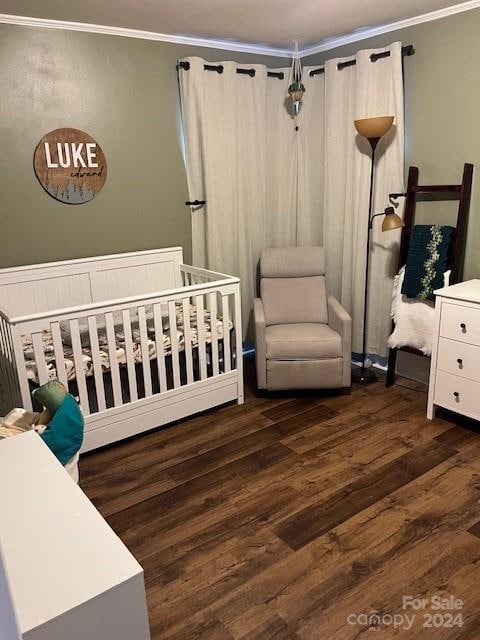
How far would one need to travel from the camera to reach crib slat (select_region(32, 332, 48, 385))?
241cm

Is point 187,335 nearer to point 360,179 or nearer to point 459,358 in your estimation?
point 459,358

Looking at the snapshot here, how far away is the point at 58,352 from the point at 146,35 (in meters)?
2.19

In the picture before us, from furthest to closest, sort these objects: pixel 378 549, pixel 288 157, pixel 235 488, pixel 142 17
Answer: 1. pixel 288 157
2. pixel 142 17
3. pixel 235 488
4. pixel 378 549

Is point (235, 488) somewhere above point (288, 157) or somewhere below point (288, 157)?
below

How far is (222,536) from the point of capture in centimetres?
208

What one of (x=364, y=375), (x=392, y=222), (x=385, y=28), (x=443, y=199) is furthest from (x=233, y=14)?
(x=364, y=375)

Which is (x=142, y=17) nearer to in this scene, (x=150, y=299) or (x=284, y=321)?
(x=150, y=299)

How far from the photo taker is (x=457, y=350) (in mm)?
2771

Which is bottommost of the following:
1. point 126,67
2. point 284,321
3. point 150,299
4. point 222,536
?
point 222,536

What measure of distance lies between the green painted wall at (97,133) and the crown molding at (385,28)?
48 centimetres

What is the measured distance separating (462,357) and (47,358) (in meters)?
2.29

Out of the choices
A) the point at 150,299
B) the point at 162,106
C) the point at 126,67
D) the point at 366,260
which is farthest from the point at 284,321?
the point at 126,67

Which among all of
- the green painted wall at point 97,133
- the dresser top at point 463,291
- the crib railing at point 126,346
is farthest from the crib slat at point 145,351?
the dresser top at point 463,291

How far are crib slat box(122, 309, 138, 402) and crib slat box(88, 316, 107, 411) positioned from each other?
15 centimetres
